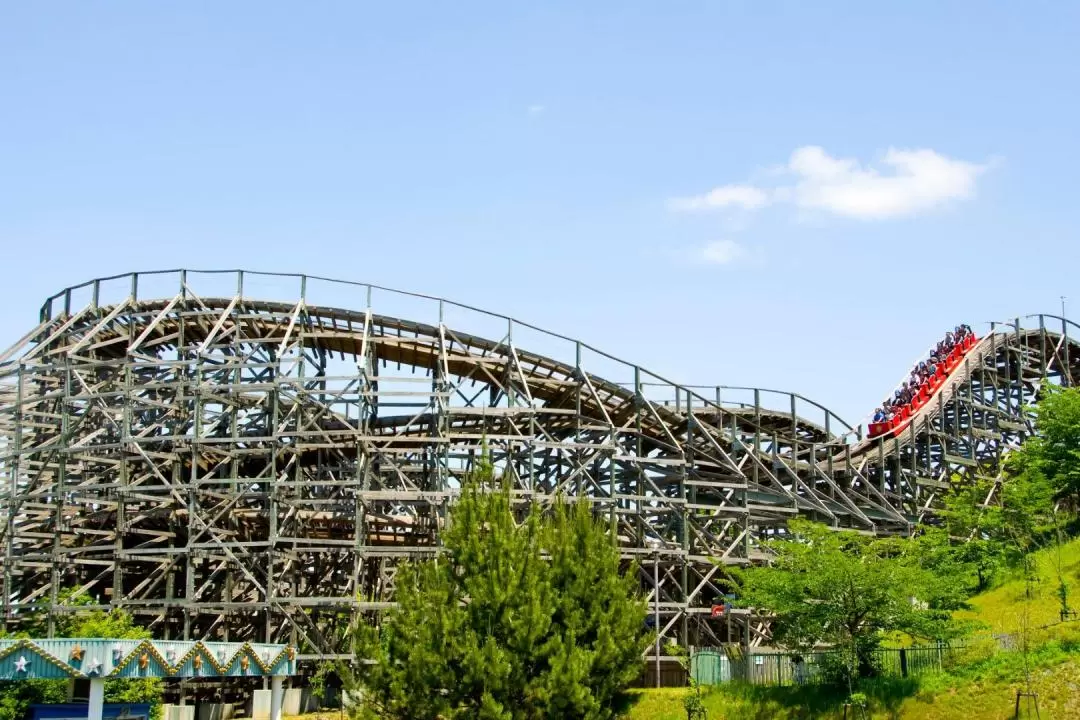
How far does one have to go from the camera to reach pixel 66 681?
31234 mm

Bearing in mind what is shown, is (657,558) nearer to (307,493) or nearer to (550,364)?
(550,364)

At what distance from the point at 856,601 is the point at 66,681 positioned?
19433mm

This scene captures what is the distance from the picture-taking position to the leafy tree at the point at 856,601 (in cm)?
3059

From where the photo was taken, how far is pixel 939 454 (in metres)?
52.0

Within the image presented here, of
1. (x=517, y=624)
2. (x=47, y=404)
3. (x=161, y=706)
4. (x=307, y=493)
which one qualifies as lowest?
(x=161, y=706)

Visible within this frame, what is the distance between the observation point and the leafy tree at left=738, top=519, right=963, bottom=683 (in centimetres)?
A: 3059

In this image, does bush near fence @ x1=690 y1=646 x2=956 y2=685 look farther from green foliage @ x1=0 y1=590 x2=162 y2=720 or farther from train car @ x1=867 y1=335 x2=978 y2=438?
train car @ x1=867 y1=335 x2=978 y2=438

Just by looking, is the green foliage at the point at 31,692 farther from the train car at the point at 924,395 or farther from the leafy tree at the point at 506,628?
the train car at the point at 924,395

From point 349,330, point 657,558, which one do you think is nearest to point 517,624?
point 657,558

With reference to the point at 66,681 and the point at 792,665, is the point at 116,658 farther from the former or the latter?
the point at 792,665

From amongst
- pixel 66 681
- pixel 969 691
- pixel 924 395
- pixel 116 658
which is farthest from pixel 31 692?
pixel 924 395

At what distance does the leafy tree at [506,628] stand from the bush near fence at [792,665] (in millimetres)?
5406

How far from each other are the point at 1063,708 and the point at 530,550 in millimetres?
11664

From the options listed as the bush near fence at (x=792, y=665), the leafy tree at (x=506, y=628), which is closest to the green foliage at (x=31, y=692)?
the leafy tree at (x=506, y=628)
